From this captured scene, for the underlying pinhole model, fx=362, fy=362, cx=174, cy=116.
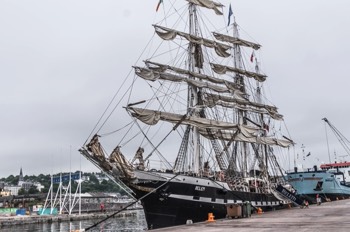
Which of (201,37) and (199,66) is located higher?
(201,37)

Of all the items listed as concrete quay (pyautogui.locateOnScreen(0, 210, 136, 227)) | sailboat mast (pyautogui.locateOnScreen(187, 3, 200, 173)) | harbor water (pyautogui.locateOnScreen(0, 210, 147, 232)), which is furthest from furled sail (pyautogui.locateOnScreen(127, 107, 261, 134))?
concrete quay (pyautogui.locateOnScreen(0, 210, 136, 227))

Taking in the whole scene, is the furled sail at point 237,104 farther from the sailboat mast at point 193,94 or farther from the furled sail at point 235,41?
the furled sail at point 235,41

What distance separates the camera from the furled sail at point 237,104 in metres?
41.0

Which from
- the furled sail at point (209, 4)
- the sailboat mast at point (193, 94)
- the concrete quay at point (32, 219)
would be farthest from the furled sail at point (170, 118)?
the concrete quay at point (32, 219)

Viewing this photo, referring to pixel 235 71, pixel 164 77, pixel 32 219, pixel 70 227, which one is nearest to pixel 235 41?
pixel 235 71

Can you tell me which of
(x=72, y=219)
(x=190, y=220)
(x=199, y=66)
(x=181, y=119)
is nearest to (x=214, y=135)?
(x=199, y=66)

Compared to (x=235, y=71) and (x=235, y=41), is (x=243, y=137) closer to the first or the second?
(x=235, y=71)

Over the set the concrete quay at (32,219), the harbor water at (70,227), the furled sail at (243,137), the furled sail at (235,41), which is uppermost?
the furled sail at (235,41)

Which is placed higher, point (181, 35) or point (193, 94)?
point (181, 35)

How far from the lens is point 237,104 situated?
1848 inches

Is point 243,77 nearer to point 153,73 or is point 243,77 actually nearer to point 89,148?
point 153,73

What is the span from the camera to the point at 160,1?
35.3m

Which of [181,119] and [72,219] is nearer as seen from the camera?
[181,119]

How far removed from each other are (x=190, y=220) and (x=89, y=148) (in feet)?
29.7
